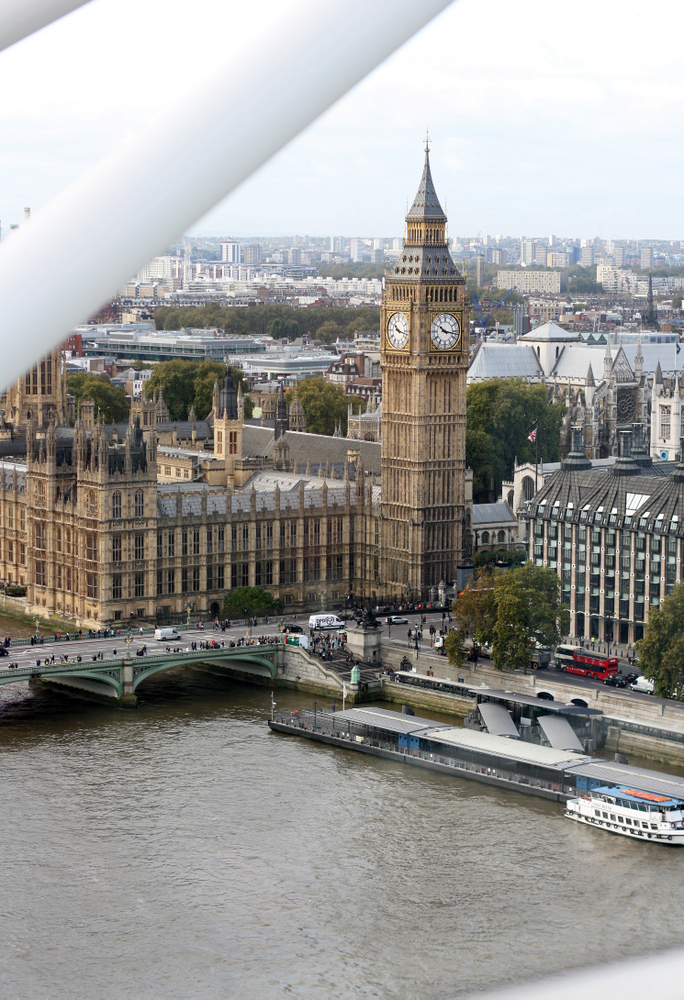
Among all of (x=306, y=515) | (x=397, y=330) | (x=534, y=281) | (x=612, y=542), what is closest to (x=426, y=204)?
(x=397, y=330)

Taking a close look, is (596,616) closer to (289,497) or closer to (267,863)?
(289,497)

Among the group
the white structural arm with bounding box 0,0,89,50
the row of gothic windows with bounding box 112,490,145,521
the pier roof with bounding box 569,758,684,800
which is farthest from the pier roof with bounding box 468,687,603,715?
the white structural arm with bounding box 0,0,89,50

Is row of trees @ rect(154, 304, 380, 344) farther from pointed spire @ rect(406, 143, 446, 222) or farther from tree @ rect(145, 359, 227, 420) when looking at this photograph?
pointed spire @ rect(406, 143, 446, 222)

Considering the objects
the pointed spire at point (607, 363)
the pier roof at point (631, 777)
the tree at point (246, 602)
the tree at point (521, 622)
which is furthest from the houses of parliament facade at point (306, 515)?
the pointed spire at point (607, 363)

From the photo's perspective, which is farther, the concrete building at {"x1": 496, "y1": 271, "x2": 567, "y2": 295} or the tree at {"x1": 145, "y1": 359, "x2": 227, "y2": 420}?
the concrete building at {"x1": 496, "y1": 271, "x2": 567, "y2": 295}

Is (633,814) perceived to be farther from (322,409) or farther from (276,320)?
(276,320)

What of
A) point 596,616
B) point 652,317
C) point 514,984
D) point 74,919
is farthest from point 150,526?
point 652,317

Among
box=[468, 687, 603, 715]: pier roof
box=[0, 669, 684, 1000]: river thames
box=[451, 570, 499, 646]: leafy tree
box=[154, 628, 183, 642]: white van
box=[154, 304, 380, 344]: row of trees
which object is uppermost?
box=[154, 304, 380, 344]: row of trees

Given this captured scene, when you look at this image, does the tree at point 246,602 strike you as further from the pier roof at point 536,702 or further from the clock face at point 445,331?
the pier roof at point 536,702
